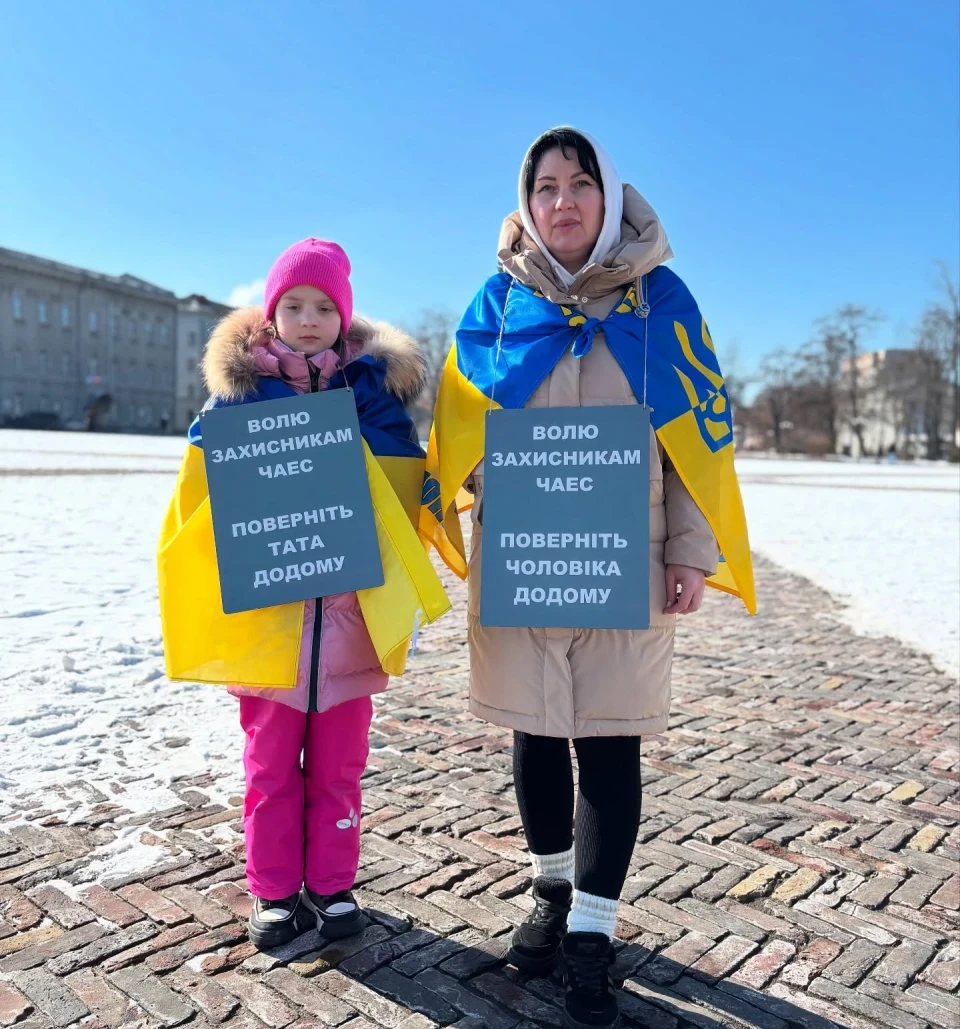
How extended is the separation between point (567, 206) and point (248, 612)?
4.53 ft

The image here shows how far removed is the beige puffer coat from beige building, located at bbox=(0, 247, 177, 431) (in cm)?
7349

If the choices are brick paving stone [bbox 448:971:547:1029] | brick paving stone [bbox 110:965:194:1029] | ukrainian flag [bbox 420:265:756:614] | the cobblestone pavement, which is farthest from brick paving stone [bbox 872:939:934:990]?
brick paving stone [bbox 110:965:194:1029]

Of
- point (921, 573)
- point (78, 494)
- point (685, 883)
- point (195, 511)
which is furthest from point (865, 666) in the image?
point (78, 494)

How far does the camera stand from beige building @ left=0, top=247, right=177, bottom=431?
7456 centimetres

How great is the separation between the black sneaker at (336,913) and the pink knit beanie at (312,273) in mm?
1668

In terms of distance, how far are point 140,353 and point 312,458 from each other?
90.0m

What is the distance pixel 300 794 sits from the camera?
280cm

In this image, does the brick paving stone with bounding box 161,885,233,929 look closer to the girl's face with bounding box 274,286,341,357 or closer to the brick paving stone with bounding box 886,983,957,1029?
the girl's face with bounding box 274,286,341,357

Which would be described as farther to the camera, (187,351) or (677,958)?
(187,351)

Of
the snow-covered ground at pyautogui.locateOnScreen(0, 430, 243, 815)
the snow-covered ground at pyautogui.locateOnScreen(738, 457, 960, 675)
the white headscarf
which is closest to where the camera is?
the white headscarf

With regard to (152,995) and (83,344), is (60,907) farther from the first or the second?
(83,344)

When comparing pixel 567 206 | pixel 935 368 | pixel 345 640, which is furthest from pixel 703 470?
pixel 935 368

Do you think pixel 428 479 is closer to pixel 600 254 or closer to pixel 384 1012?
pixel 600 254

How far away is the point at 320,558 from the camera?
8.72 feet
